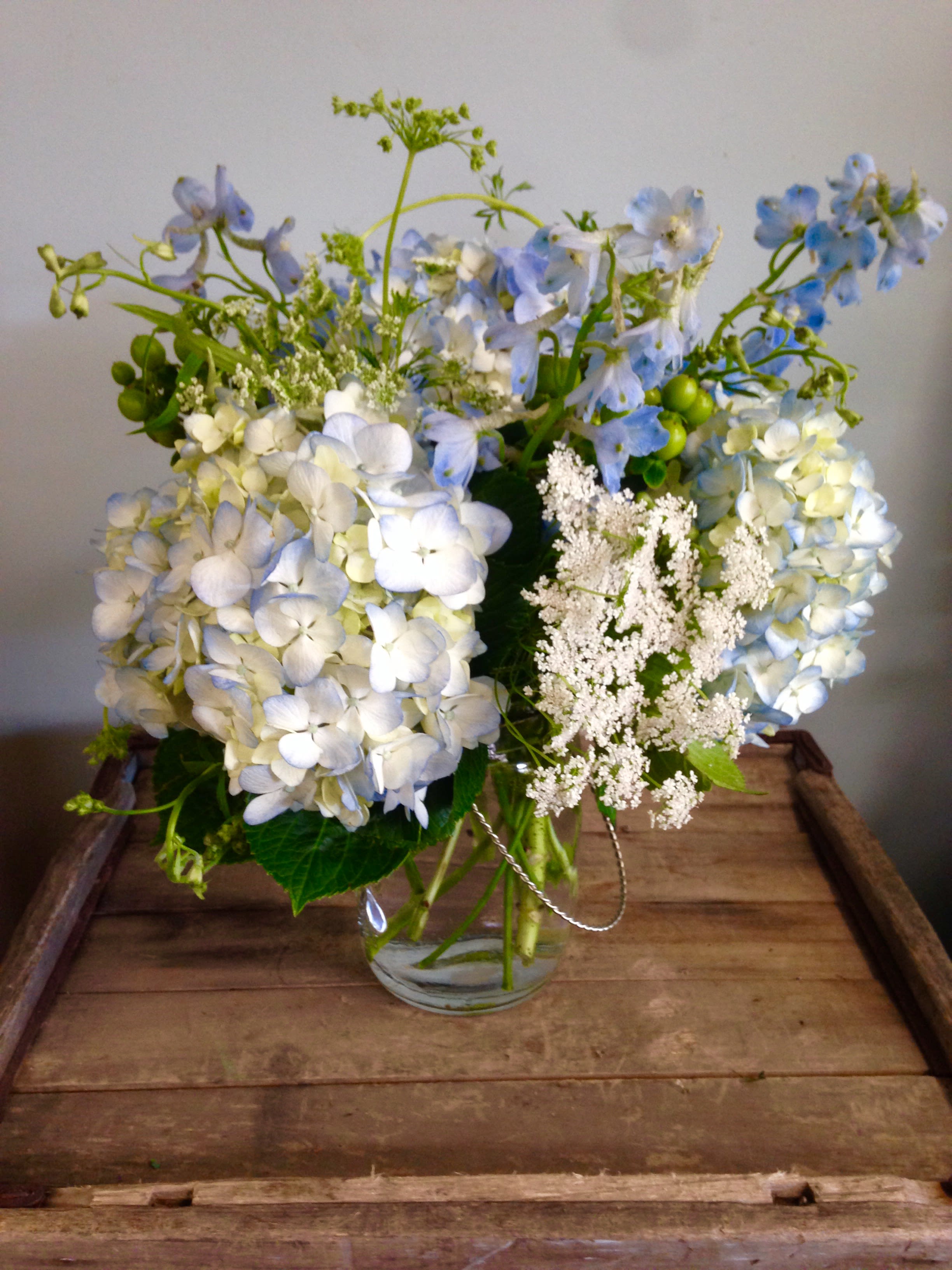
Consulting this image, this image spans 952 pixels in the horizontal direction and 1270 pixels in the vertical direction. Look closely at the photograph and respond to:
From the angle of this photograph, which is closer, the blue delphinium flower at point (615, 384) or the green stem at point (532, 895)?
the blue delphinium flower at point (615, 384)

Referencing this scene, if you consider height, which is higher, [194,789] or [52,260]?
[52,260]

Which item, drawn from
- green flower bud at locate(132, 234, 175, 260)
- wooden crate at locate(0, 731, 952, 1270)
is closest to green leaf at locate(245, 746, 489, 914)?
wooden crate at locate(0, 731, 952, 1270)

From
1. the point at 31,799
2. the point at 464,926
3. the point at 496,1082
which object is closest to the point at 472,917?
the point at 464,926

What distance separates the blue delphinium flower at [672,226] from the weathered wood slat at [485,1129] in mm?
548

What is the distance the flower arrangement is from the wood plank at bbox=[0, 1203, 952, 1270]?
21cm

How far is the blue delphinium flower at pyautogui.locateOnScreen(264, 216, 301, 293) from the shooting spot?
579mm

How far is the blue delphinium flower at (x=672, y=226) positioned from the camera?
44 cm

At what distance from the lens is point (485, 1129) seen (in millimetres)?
626

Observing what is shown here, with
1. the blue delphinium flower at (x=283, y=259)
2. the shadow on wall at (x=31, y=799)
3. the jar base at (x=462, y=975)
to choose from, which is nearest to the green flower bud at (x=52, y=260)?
the blue delphinium flower at (x=283, y=259)

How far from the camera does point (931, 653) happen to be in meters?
1.10

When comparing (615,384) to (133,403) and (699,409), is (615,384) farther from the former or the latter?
(133,403)

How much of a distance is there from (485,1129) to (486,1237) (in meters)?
0.09

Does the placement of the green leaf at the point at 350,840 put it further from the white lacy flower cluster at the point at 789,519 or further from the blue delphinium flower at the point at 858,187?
the blue delphinium flower at the point at 858,187

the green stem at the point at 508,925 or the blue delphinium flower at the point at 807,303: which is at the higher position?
the blue delphinium flower at the point at 807,303
